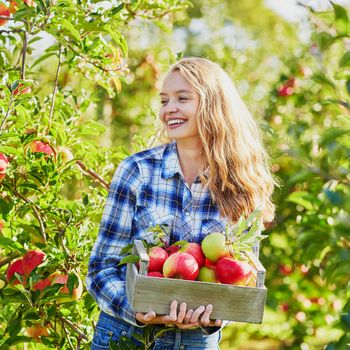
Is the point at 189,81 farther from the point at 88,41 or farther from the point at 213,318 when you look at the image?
Result: the point at 213,318

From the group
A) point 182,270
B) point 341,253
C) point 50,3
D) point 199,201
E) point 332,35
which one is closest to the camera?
point 341,253

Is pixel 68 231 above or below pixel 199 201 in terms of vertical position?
below

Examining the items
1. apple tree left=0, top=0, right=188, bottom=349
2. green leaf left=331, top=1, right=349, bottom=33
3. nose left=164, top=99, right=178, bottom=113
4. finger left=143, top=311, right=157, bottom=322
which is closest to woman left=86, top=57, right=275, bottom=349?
nose left=164, top=99, right=178, bottom=113

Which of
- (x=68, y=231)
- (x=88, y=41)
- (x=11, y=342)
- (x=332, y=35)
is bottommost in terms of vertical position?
(x=11, y=342)

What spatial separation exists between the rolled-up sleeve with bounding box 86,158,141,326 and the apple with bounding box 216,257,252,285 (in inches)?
12.4

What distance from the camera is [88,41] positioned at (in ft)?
Result: 8.46

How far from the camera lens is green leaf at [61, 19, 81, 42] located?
2.37 metres

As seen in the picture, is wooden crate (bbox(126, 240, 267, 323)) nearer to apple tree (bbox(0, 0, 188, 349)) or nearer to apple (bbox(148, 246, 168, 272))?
apple (bbox(148, 246, 168, 272))

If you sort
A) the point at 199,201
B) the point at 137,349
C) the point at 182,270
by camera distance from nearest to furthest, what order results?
1. the point at 182,270
2. the point at 137,349
3. the point at 199,201

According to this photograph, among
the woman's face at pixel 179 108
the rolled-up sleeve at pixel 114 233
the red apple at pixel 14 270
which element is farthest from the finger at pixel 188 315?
the red apple at pixel 14 270

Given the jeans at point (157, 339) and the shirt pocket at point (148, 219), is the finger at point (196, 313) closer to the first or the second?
the jeans at point (157, 339)

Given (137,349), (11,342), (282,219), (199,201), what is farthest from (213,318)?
(282,219)

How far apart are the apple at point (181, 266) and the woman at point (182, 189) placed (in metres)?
0.16

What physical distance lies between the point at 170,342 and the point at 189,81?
0.73 metres
